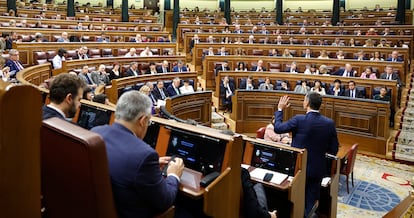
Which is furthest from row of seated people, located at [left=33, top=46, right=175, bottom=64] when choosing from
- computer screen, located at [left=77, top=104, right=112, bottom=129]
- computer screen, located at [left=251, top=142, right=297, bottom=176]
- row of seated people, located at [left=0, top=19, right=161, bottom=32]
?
computer screen, located at [left=251, top=142, right=297, bottom=176]

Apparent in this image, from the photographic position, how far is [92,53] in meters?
9.17

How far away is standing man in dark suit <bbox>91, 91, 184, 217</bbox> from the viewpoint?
5.55ft

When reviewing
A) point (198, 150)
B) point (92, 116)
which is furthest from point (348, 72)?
point (198, 150)

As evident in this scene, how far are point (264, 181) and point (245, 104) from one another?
19.0 ft

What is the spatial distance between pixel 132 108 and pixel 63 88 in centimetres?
54

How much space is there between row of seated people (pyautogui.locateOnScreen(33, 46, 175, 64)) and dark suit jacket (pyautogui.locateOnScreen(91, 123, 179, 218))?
6.68 meters

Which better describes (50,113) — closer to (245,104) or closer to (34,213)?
(34,213)

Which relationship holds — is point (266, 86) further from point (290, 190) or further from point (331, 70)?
point (290, 190)

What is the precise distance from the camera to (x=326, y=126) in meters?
3.62

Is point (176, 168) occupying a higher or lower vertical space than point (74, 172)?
lower

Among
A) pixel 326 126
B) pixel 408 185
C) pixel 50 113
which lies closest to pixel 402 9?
pixel 408 185

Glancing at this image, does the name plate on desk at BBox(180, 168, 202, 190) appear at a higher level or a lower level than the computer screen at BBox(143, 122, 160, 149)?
lower

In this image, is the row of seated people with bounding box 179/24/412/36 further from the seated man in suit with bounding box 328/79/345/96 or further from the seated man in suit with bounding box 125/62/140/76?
the seated man in suit with bounding box 125/62/140/76

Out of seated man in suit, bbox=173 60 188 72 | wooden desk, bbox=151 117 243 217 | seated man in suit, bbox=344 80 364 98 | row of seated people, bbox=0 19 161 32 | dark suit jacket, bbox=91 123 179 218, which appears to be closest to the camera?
dark suit jacket, bbox=91 123 179 218
